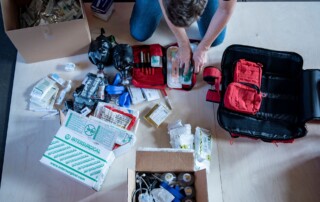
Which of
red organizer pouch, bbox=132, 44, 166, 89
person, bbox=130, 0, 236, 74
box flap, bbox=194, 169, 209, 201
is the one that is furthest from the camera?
red organizer pouch, bbox=132, 44, 166, 89

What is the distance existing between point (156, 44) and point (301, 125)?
796 millimetres

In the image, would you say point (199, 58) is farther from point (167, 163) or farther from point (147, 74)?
point (167, 163)

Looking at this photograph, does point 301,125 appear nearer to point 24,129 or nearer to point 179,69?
point 179,69

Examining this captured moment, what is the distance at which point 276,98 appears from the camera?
148 centimetres

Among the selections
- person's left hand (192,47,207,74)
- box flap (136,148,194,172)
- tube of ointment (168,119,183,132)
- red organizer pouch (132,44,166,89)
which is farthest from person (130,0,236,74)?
box flap (136,148,194,172)

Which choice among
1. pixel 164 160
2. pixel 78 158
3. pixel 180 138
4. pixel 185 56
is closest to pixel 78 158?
pixel 78 158

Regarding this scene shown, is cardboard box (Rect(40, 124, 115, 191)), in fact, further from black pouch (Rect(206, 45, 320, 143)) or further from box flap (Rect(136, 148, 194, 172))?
black pouch (Rect(206, 45, 320, 143))

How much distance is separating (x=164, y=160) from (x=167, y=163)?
2 cm

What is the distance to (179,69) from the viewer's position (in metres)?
1.54

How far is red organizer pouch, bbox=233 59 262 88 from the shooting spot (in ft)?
4.83

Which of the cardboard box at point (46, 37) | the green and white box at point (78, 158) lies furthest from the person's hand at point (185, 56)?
the green and white box at point (78, 158)

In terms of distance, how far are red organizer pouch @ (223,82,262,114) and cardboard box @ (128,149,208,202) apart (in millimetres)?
367

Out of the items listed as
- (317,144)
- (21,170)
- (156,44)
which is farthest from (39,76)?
(317,144)

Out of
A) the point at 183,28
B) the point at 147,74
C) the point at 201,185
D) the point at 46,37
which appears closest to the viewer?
the point at 201,185
